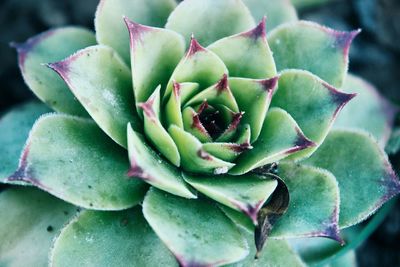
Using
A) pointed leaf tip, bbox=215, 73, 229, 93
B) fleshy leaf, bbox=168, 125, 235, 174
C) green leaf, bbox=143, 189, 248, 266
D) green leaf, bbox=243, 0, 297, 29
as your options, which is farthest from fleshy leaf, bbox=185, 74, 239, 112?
green leaf, bbox=243, 0, 297, 29

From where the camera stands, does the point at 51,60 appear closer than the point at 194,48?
No

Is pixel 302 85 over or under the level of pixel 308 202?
over

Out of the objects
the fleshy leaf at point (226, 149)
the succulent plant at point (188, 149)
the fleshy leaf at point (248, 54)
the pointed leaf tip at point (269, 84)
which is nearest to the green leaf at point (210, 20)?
the succulent plant at point (188, 149)

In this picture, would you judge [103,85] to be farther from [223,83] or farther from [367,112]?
[367,112]

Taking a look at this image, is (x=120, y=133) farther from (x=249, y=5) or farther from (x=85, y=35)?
(x=249, y=5)

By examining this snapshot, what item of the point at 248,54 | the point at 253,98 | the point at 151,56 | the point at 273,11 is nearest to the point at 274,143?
the point at 253,98

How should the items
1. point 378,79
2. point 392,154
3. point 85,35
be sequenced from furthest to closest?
point 378,79
point 392,154
point 85,35

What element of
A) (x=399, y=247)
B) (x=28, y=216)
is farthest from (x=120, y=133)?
(x=399, y=247)
